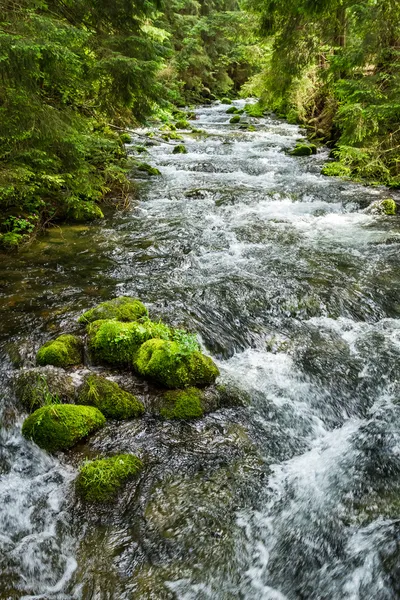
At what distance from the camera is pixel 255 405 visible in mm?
4207

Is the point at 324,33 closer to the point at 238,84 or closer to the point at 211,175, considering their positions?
the point at 211,175

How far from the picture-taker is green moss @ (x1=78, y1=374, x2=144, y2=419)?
3873 millimetres

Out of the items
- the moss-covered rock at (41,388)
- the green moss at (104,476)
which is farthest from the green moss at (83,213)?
the green moss at (104,476)

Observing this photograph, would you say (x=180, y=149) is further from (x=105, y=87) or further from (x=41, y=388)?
(x=41, y=388)

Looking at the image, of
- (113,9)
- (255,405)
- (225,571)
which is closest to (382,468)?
(255,405)

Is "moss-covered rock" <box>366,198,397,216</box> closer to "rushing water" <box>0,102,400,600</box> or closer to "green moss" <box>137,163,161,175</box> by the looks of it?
"rushing water" <box>0,102,400,600</box>

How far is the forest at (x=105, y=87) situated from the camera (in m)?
5.26

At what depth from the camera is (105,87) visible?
7.48 m


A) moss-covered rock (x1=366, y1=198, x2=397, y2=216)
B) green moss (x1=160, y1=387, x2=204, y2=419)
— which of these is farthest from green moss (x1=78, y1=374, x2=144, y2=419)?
moss-covered rock (x1=366, y1=198, x2=397, y2=216)

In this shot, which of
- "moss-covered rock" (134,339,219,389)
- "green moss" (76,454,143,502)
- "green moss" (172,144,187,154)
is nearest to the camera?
"green moss" (76,454,143,502)

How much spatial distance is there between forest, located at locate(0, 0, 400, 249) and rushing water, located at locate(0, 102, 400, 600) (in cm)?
125

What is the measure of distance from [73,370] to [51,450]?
100cm

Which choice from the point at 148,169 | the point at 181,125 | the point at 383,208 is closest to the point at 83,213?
the point at 148,169

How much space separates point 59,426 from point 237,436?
1.71 metres
